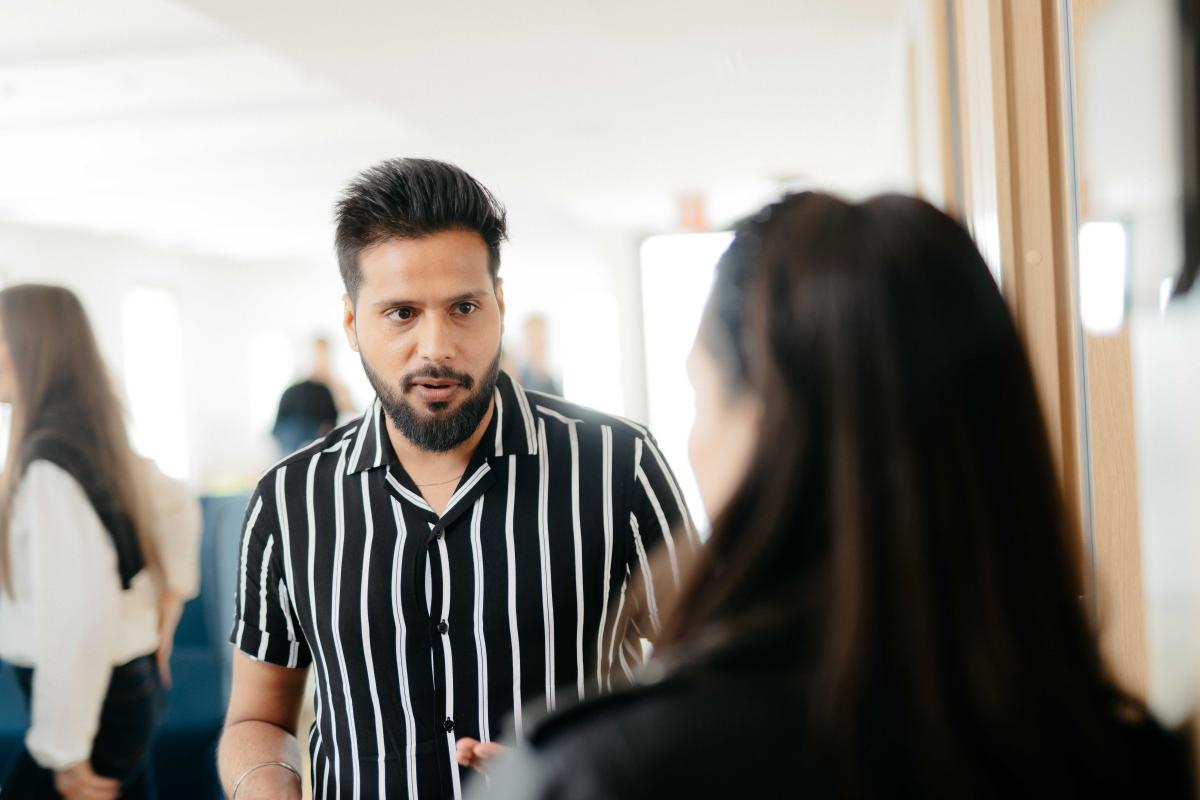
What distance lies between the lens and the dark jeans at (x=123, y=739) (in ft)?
7.28

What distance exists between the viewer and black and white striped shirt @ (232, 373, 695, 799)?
1381 millimetres

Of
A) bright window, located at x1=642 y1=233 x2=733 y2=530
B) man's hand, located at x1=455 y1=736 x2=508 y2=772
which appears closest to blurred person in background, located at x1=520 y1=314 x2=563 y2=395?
bright window, located at x1=642 y1=233 x2=733 y2=530

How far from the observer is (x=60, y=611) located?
7.14ft

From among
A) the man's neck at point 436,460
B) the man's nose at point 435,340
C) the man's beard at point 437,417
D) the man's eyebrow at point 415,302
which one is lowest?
the man's neck at point 436,460

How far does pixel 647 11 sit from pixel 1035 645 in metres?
3.98

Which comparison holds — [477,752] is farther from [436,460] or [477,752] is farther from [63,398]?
[63,398]

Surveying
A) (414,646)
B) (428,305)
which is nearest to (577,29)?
(428,305)

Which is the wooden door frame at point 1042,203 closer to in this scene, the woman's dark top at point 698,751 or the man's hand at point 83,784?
the woman's dark top at point 698,751

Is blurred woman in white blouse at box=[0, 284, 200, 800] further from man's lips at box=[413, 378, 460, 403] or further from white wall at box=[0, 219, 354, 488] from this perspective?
white wall at box=[0, 219, 354, 488]

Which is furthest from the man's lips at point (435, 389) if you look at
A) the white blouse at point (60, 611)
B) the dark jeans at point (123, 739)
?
the dark jeans at point (123, 739)

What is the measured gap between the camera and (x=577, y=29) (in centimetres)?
441

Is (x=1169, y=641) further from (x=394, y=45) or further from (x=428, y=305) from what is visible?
(x=394, y=45)

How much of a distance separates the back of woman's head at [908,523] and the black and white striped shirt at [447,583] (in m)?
0.71

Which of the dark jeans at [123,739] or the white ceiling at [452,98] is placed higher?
the white ceiling at [452,98]
